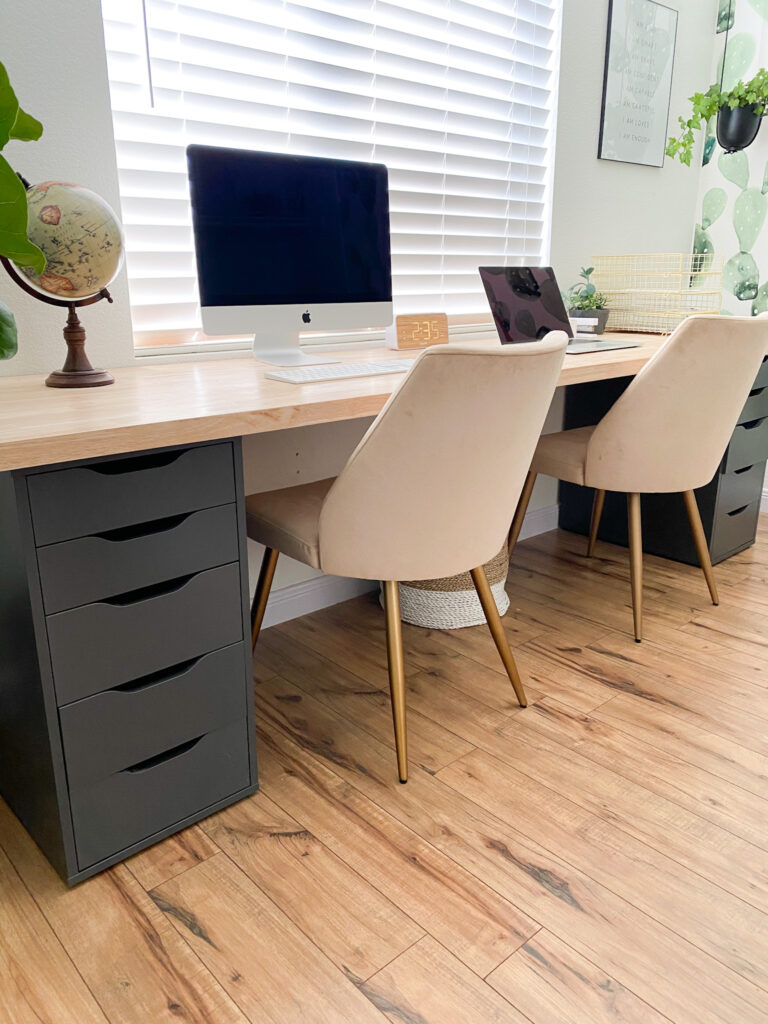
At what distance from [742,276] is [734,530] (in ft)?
3.62

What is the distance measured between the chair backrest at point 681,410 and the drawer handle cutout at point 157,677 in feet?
3.86

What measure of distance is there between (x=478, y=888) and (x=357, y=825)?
0.79ft

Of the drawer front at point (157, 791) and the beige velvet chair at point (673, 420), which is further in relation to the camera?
the beige velvet chair at point (673, 420)

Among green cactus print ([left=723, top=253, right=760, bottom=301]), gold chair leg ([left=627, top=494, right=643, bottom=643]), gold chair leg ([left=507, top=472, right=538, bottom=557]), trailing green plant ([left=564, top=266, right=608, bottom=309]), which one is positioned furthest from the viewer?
green cactus print ([left=723, top=253, right=760, bottom=301])

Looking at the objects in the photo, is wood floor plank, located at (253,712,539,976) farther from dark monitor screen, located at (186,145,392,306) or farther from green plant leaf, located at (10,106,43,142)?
green plant leaf, located at (10,106,43,142)

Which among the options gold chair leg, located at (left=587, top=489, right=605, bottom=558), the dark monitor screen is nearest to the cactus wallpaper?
gold chair leg, located at (left=587, top=489, right=605, bottom=558)

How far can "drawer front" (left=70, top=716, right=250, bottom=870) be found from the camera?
3.92 feet

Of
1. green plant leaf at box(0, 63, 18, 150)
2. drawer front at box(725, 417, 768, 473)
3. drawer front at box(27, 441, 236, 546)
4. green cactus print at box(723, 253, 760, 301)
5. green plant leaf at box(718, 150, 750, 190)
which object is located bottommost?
drawer front at box(725, 417, 768, 473)

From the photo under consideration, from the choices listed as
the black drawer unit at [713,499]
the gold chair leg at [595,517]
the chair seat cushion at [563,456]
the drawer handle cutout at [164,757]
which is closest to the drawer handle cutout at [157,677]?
the drawer handle cutout at [164,757]

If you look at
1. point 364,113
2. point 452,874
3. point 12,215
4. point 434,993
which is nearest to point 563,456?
point 364,113

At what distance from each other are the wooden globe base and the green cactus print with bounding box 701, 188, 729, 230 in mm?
2625

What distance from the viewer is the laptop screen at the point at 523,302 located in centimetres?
209

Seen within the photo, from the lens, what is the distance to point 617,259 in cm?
278

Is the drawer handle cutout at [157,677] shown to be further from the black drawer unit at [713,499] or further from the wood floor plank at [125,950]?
the black drawer unit at [713,499]
